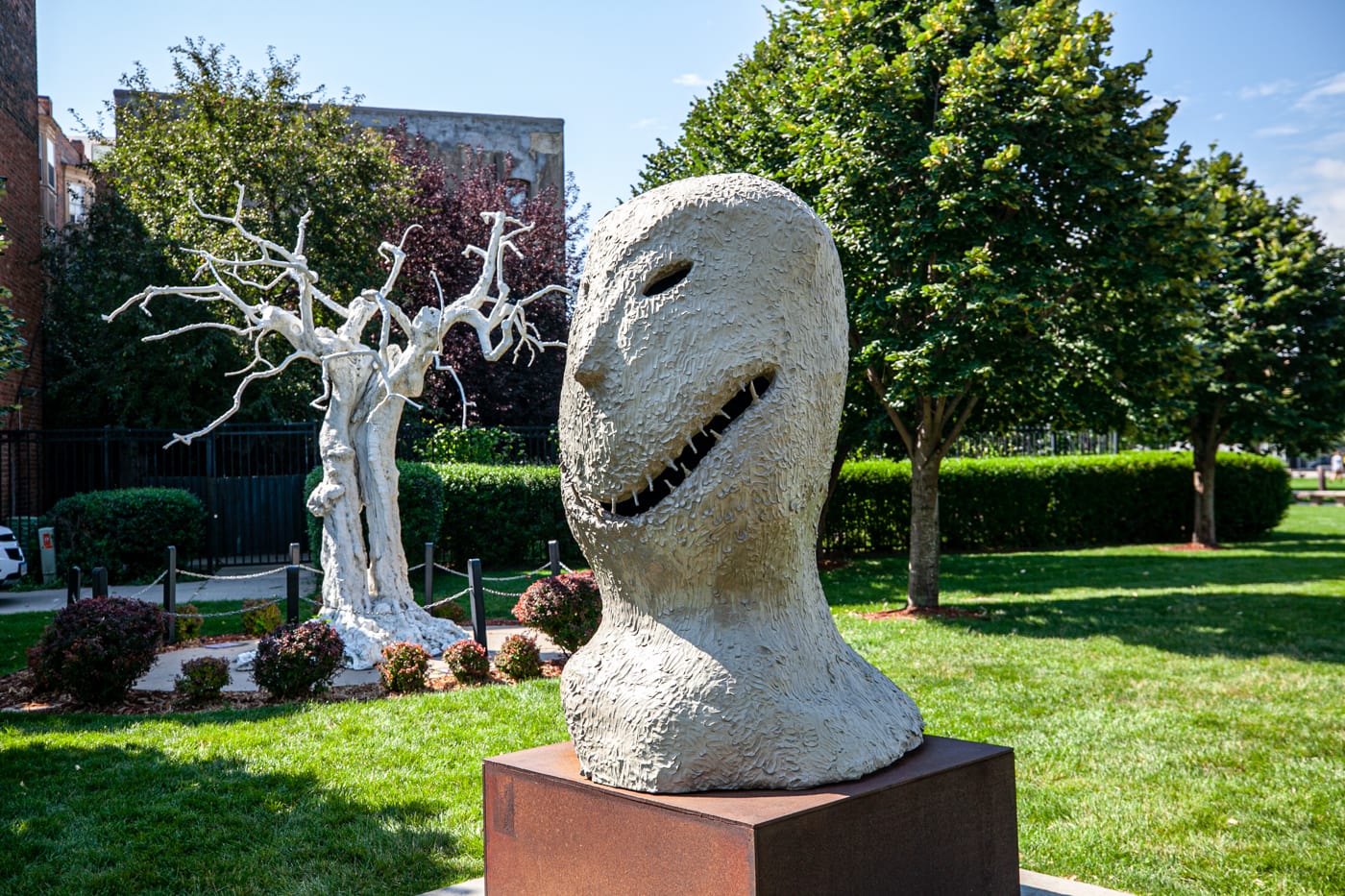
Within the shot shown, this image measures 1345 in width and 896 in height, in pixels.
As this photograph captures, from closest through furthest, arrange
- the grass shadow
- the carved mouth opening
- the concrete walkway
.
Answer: the carved mouth opening → the concrete walkway → the grass shadow

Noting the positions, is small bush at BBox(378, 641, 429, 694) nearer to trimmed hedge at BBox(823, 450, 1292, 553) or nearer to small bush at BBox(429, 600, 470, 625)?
small bush at BBox(429, 600, 470, 625)

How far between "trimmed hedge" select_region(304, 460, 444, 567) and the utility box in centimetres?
428

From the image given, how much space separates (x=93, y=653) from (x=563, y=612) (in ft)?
13.8

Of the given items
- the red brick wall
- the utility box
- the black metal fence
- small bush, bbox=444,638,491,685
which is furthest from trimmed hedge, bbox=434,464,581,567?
the red brick wall

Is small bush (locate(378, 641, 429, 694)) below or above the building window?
below

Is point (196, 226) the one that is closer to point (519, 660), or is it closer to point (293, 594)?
point (293, 594)

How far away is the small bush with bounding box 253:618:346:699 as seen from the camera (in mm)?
8992

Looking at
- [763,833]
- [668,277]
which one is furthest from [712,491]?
[763,833]

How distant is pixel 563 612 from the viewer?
35.6 ft

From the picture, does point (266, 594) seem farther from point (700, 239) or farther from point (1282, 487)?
point (1282, 487)

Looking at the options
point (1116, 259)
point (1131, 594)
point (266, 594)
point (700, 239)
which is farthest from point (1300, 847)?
point (266, 594)

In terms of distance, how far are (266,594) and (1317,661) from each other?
13560 mm

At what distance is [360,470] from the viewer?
36.8ft

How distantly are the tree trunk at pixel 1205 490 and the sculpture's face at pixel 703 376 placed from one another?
20200 millimetres
